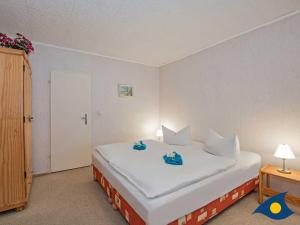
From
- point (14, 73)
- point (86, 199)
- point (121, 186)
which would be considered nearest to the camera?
point (121, 186)

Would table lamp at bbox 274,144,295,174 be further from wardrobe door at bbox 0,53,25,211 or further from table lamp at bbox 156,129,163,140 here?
wardrobe door at bbox 0,53,25,211

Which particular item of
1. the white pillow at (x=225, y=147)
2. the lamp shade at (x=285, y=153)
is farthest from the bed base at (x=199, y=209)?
the lamp shade at (x=285, y=153)

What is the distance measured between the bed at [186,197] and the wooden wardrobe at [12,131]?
0.96m

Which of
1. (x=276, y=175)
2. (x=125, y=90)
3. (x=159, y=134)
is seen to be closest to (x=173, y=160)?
(x=276, y=175)

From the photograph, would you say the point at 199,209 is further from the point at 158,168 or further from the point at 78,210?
the point at 78,210

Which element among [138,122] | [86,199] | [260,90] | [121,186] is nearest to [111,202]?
[86,199]

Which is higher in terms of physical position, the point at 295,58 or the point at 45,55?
the point at 45,55

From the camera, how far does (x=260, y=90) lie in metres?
2.45

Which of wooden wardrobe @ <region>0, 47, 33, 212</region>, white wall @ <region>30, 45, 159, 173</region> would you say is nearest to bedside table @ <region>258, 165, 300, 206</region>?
white wall @ <region>30, 45, 159, 173</region>

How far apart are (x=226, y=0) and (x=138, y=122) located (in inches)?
121

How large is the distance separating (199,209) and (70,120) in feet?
9.28

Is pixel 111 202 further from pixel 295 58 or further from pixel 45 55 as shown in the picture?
pixel 295 58

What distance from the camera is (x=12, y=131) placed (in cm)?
182

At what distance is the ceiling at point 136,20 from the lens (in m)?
1.91
